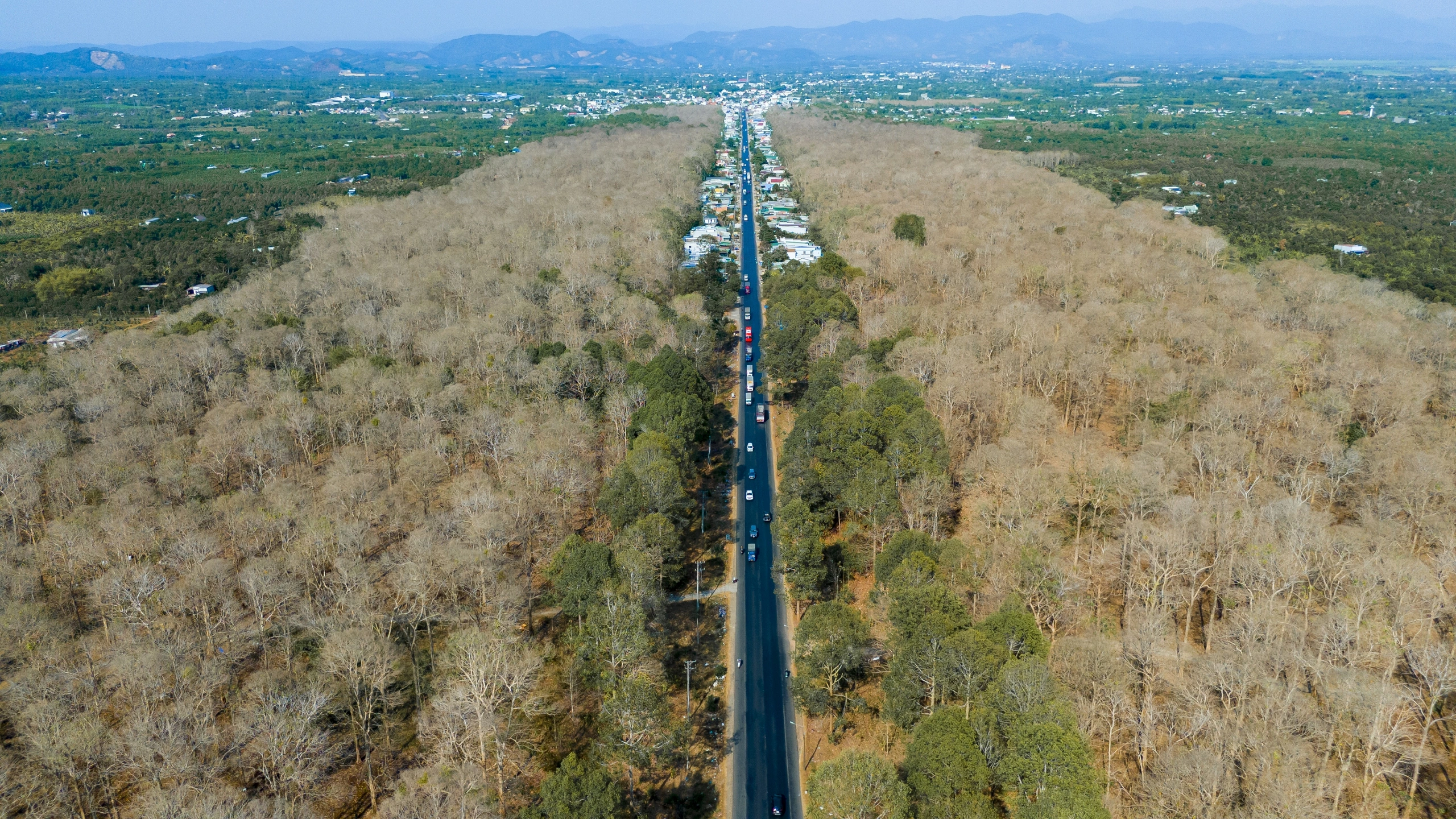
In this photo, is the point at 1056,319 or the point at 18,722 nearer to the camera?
the point at 18,722

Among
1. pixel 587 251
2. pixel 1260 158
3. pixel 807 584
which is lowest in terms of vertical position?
pixel 807 584

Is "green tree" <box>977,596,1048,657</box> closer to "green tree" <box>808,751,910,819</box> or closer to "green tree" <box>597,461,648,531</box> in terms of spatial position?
"green tree" <box>808,751,910,819</box>

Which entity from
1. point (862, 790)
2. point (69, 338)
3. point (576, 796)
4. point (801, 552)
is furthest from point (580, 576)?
point (69, 338)

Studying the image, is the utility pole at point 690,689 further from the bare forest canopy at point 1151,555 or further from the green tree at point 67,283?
the green tree at point 67,283

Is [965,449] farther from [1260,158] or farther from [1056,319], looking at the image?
[1260,158]

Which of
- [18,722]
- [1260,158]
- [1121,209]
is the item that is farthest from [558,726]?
[1260,158]

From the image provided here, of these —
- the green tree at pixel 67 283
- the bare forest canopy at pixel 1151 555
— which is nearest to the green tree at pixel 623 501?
the bare forest canopy at pixel 1151 555
